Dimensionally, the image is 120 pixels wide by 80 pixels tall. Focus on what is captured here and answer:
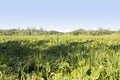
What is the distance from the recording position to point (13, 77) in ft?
11.3

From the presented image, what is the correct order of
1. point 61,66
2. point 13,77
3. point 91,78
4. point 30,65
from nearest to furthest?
point 91,78
point 13,77
point 61,66
point 30,65

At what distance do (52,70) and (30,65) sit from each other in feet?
1.67

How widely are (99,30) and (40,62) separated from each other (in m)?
64.8

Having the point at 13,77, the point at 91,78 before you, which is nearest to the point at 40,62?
the point at 13,77

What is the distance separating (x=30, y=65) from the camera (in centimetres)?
425

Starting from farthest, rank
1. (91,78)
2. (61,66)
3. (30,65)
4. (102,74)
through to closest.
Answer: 1. (30,65)
2. (61,66)
3. (102,74)
4. (91,78)

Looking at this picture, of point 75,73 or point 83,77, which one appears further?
point 75,73

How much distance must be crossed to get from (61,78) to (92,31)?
215ft

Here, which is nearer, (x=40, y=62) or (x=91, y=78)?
(x=91, y=78)

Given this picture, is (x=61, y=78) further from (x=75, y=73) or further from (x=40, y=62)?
(x=40, y=62)

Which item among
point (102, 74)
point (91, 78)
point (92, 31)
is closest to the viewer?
point (91, 78)

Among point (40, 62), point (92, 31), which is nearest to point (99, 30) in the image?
point (92, 31)

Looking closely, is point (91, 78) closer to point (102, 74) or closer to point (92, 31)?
point (102, 74)

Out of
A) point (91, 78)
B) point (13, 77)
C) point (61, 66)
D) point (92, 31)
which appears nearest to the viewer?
point (91, 78)
